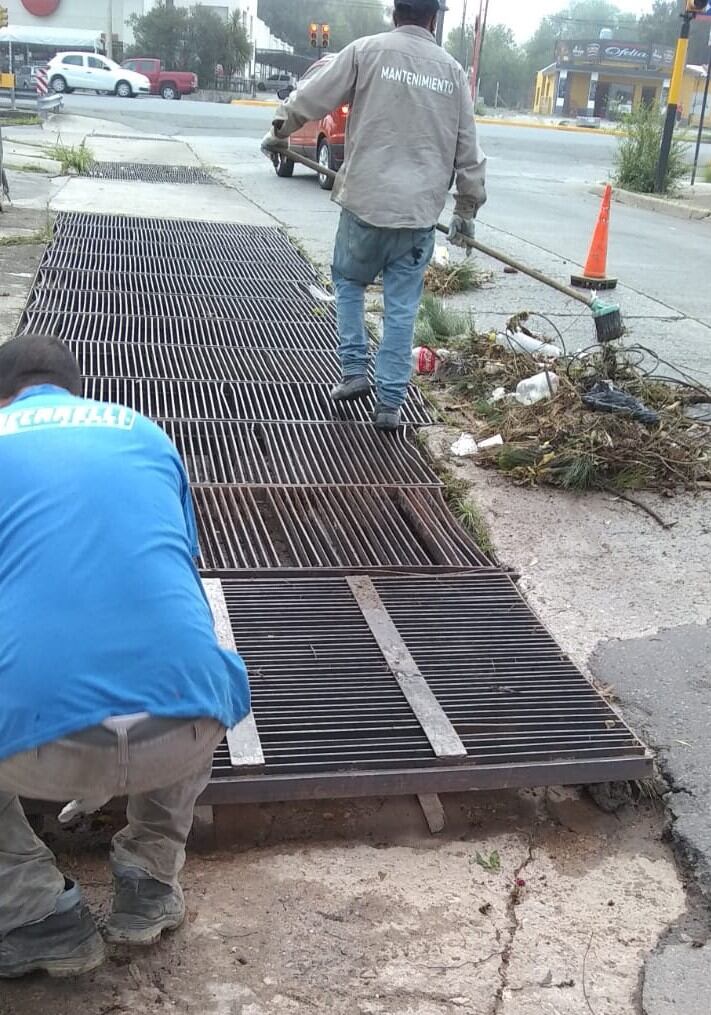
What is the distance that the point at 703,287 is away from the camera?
29.8ft

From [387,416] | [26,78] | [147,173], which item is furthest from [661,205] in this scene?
[26,78]

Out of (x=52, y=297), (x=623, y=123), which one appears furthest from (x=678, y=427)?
(x=623, y=123)

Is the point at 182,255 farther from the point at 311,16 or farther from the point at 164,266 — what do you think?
the point at 311,16

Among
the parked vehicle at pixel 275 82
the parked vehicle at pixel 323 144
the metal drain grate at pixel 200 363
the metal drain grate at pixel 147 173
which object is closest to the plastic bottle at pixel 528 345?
the metal drain grate at pixel 200 363

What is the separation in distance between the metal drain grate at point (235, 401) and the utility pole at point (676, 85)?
1090 cm

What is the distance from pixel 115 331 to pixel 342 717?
3829 mm

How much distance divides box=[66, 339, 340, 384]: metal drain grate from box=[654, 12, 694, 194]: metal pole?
35.1 ft

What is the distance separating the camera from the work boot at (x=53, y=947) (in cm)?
201

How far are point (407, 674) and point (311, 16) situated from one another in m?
82.8

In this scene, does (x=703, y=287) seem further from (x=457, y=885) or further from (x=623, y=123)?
(x=623, y=123)

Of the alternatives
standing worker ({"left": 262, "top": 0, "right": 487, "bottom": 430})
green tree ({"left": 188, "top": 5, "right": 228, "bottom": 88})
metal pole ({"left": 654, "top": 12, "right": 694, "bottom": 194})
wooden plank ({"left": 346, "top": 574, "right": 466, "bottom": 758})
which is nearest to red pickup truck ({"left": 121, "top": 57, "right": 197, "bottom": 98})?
green tree ({"left": 188, "top": 5, "right": 228, "bottom": 88})

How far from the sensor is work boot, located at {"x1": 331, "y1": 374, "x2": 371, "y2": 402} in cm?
509

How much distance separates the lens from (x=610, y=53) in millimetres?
65188

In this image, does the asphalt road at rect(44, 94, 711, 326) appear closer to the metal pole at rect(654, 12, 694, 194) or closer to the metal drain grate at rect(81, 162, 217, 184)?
the metal drain grate at rect(81, 162, 217, 184)
